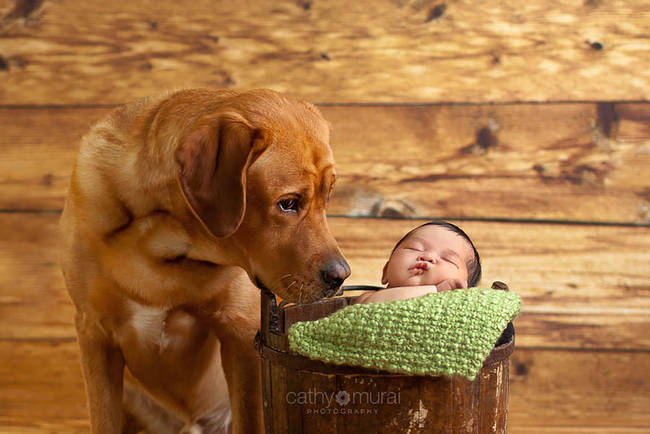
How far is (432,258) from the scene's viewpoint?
177 centimetres

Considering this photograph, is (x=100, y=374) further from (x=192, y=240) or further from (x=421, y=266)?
(x=421, y=266)

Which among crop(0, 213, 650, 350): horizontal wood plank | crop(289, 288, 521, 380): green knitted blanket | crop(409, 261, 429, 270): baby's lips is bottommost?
crop(0, 213, 650, 350): horizontal wood plank

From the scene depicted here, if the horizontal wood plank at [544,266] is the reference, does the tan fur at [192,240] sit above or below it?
above

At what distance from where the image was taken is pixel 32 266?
2.49 m

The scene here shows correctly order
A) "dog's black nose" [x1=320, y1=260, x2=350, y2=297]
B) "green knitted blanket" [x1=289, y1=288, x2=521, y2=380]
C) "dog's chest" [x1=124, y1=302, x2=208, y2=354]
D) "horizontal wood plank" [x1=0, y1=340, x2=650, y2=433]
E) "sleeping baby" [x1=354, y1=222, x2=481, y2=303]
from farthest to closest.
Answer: "horizontal wood plank" [x1=0, y1=340, x2=650, y2=433]
"sleeping baby" [x1=354, y1=222, x2=481, y2=303]
"dog's chest" [x1=124, y1=302, x2=208, y2=354]
"dog's black nose" [x1=320, y1=260, x2=350, y2=297]
"green knitted blanket" [x1=289, y1=288, x2=521, y2=380]

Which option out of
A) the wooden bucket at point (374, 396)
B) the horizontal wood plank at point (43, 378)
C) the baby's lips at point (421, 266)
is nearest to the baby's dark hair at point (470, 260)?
the baby's lips at point (421, 266)

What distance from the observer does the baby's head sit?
176 cm

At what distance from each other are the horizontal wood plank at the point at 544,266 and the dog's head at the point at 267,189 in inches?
39.2

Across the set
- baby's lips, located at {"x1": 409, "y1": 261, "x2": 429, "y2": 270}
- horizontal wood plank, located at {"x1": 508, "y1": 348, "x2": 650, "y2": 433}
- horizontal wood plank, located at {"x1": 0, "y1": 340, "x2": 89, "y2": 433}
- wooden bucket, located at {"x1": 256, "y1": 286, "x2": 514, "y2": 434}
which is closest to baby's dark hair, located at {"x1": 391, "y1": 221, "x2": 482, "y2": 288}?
baby's lips, located at {"x1": 409, "y1": 261, "x2": 429, "y2": 270}

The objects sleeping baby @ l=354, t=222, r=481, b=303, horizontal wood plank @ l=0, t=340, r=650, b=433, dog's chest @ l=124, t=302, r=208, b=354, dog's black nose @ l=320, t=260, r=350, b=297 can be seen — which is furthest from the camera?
horizontal wood plank @ l=0, t=340, r=650, b=433

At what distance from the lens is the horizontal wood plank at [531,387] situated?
8.04 feet

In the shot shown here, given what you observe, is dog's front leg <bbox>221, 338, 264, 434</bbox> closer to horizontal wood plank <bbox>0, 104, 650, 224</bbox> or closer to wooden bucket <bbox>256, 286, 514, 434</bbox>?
wooden bucket <bbox>256, 286, 514, 434</bbox>

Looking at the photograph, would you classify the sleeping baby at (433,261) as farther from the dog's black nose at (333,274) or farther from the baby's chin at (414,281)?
the dog's black nose at (333,274)

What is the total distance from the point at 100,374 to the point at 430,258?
817 mm
